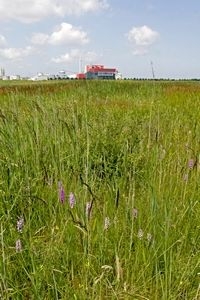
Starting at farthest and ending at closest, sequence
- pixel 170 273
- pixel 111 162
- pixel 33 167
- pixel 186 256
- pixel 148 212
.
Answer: pixel 111 162 → pixel 33 167 → pixel 148 212 → pixel 186 256 → pixel 170 273

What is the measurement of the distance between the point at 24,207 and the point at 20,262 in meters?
0.44

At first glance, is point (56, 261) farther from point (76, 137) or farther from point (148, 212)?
point (76, 137)

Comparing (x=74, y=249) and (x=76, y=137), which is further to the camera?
(x=76, y=137)

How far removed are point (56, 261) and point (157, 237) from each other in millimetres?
416

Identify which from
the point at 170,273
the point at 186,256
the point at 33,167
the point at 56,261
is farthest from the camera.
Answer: the point at 33,167

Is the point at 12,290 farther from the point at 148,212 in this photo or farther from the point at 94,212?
the point at 148,212

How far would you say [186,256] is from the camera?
58.1 inches

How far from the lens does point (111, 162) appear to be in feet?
9.29

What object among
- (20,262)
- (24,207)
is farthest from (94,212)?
(20,262)

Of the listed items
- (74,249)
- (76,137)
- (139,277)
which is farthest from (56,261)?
(76,137)

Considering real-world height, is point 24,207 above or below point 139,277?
above

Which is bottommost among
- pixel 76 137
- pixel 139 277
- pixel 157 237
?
pixel 139 277

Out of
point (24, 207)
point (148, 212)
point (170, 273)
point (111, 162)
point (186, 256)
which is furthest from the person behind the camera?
point (111, 162)

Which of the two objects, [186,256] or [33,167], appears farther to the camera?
[33,167]
